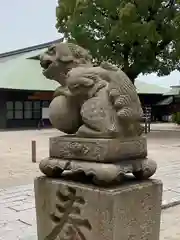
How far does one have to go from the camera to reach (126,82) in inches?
113

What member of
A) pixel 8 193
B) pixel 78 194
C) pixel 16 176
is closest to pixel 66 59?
pixel 78 194

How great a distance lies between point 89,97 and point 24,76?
22.0m

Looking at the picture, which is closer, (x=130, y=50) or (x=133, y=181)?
(x=133, y=181)

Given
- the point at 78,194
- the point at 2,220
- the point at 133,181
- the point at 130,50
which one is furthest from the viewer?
the point at 130,50


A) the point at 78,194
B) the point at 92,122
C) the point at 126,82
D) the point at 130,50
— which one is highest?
the point at 130,50

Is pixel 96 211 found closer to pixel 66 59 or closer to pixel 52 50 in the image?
pixel 66 59

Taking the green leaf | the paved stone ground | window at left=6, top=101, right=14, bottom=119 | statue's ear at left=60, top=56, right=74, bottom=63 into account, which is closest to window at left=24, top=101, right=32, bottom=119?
window at left=6, top=101, right=14, bottom=119

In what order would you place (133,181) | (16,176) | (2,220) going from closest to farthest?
(133,181)
(2,220)
(16,176)

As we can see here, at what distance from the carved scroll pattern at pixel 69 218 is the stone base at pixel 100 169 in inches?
6.8

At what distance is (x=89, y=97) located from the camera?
297 cm

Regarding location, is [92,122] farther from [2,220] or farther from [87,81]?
[2,220]

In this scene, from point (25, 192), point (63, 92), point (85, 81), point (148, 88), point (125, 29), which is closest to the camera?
point (85, 81)

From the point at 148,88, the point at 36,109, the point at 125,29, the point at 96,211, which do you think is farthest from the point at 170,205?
the point at 148,88

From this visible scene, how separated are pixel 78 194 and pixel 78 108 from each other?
70 cm
